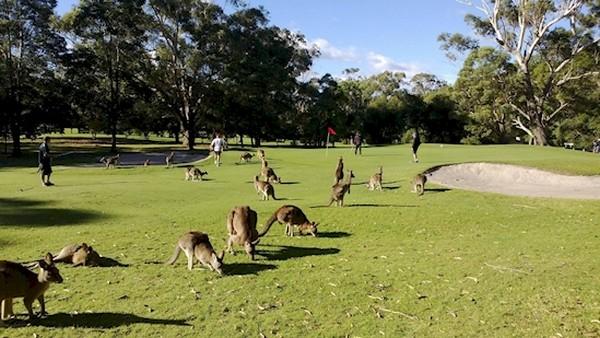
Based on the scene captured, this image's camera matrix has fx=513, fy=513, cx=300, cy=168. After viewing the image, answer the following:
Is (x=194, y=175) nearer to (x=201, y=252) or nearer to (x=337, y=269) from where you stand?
(x=201, y=252)

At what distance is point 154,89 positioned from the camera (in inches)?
2261

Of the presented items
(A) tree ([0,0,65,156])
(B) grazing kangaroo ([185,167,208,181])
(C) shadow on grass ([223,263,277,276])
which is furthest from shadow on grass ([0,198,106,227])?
(A) tree ([0,0,65,156])

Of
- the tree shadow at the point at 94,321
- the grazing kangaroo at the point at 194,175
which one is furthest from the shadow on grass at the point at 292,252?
the grazing kangaroo at the point at 194,175

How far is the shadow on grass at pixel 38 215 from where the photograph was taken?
15.0 m

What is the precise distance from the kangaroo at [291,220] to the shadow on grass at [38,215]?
6383mm

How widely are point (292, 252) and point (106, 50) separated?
44.6m

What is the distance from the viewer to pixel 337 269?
1011cm

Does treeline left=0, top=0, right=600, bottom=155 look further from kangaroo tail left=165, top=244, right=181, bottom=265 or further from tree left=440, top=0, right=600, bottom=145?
kangaroo tail left=165, top=244, right=181, bottom=265

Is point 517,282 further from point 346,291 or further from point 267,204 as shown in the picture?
point 267,204

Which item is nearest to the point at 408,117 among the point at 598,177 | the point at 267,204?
the point at 598,177

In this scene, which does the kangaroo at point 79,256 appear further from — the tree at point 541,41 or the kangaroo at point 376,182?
the tree at point 541,41

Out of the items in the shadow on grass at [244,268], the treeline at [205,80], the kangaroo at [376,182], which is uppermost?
the treeline at [205,80]

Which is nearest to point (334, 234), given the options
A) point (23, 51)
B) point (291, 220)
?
point (291, 220)

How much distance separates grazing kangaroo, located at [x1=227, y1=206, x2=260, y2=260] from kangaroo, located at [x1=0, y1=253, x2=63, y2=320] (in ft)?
13.7
